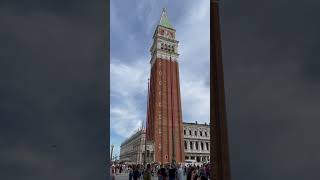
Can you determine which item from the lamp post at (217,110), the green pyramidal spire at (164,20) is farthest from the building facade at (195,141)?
the lamp post at (217,110)

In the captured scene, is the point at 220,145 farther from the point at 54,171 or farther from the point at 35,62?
the point at 35,62

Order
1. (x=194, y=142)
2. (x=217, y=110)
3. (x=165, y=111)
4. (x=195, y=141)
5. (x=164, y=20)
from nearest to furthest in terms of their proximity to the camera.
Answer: (x=217, y=110) → (x=165, y=111) → (x=164, y=20) → (x=194, y=142) → (x=195, y=141)

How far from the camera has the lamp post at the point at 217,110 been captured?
17.5 feet

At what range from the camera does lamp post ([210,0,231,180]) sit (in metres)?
5.34

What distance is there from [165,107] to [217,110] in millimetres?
37916

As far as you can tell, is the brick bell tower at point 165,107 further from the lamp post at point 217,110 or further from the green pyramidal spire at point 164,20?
the lamp post at point 217,110

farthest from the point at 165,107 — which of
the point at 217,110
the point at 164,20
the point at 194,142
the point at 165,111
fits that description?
the point at 217,110

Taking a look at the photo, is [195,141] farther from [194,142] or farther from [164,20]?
[164,20]

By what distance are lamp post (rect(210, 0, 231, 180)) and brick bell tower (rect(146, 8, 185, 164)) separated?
36185 millimetres

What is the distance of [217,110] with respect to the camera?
5.64 m

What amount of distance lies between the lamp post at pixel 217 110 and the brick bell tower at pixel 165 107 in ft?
119

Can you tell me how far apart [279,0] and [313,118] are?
200 centimetres

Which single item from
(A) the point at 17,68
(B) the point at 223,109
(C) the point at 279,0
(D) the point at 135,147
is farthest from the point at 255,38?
(D) the point at 135,147

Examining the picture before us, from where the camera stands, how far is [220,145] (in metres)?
5.43
